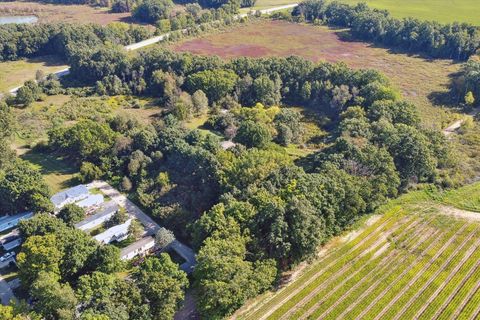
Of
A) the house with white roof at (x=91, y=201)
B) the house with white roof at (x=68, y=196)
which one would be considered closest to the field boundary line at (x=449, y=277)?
the house with white roof at (x=91, y=201)

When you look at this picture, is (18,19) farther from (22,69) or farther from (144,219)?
(144,219)

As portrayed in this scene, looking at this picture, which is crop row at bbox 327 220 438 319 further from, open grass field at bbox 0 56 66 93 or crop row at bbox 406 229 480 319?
open grass field at bbox 0 56 66 93

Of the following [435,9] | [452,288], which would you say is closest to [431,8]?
[435,9]

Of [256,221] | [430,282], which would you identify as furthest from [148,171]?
[430,282]

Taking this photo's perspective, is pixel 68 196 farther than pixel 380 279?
Yes

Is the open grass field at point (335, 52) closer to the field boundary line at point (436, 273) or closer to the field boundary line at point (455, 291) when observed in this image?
the field boundary line at point (436, 273)

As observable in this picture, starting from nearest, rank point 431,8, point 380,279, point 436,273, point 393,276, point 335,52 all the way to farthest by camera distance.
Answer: point 380,279, point 393,276, point 436,273, point 335,52, point 431,8

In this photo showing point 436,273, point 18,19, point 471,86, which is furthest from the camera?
point 18,19
